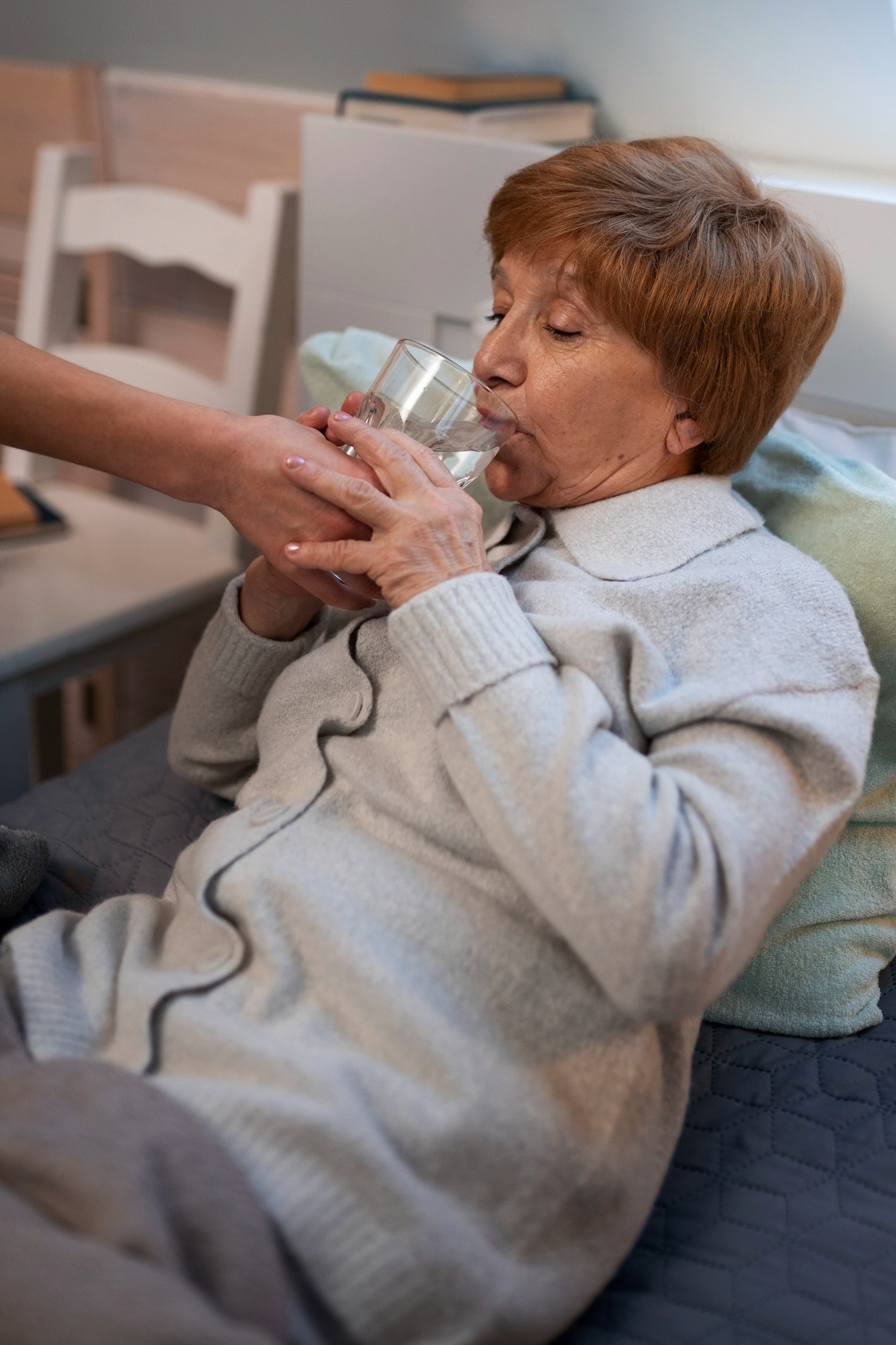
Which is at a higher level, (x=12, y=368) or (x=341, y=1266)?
(x=12, y=368)

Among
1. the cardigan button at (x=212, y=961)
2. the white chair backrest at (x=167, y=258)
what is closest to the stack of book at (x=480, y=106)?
the white chair backrest at (x=167, y=258)

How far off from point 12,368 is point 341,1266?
2.65 ft

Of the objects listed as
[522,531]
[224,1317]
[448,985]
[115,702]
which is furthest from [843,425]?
[115,702]

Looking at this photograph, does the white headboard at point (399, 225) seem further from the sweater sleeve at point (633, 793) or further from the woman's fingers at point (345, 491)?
the sweater sleeve at point (633, 793)

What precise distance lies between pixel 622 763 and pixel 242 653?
473mm

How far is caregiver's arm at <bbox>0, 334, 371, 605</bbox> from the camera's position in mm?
936

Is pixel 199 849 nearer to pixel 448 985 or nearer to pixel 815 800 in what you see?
pixel 448 985

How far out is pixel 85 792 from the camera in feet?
4.03

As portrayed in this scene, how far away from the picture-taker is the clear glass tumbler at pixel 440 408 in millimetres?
899

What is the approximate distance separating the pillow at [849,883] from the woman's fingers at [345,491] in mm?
470

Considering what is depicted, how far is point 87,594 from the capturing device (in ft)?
5.38

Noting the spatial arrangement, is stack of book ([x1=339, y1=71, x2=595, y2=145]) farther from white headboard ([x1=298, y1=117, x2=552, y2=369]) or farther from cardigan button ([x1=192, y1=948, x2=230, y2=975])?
cardigan button ([x1=192, y1=948, x2=230, y2=975])

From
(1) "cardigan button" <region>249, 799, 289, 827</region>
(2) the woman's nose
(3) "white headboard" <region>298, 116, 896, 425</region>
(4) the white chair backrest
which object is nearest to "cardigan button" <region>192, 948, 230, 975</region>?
(1) "cardigan button" <region>249, 799, 289, 827</region>

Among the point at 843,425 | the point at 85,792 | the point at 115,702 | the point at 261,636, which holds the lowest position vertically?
the point at 115,702
